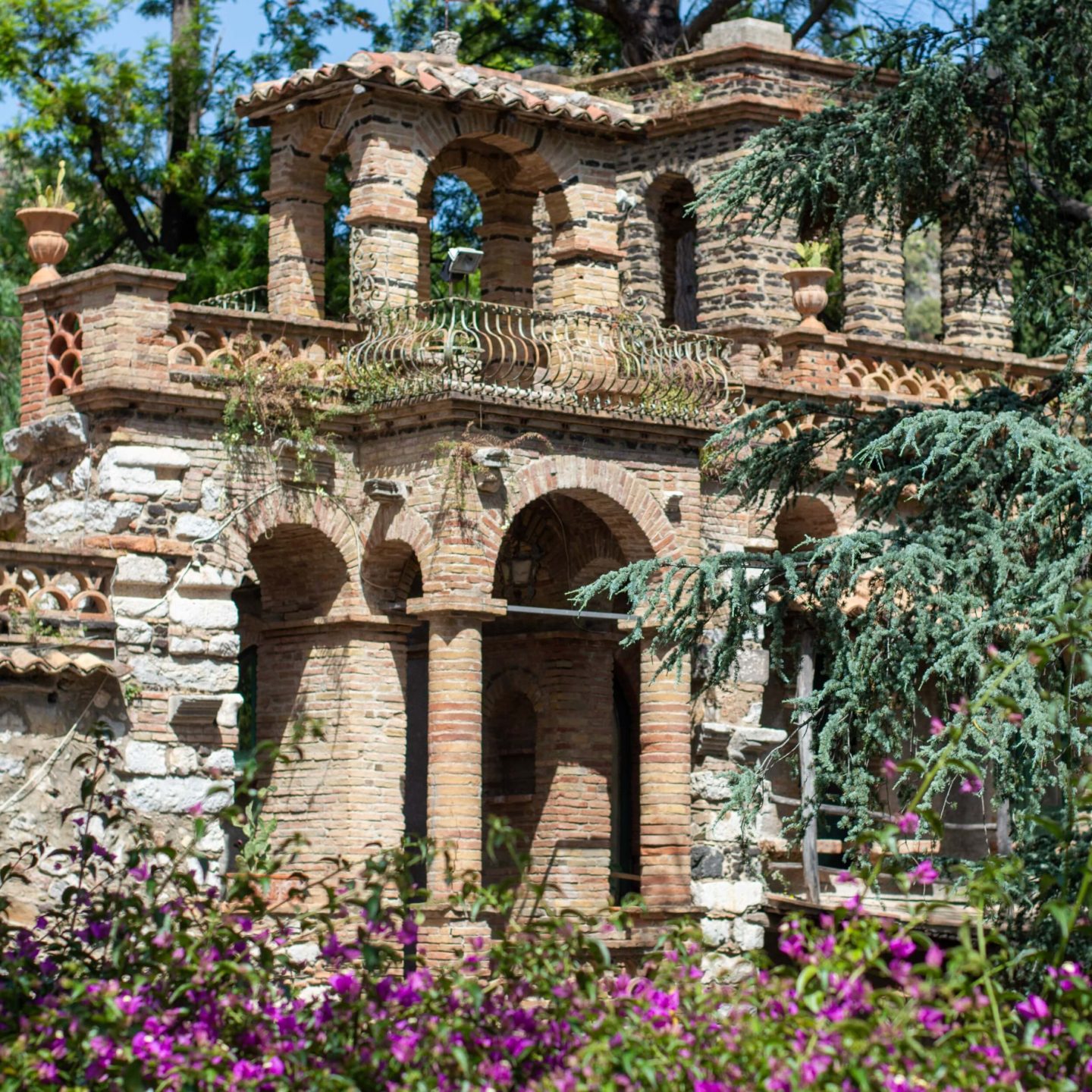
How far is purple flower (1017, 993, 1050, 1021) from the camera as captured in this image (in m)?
7.81

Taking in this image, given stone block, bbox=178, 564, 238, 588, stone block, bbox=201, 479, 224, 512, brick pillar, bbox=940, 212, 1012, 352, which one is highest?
brick pillar, bbox=940, 212, 1012, 352

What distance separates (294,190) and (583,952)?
41.3 feet

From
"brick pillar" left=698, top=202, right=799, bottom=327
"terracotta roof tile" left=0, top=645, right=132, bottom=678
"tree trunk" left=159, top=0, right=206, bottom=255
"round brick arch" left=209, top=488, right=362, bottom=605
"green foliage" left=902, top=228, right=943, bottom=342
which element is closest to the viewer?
"terracotta roof tile" left=0, top=645, right=132, bottom=678

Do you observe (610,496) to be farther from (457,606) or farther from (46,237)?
(46,237)

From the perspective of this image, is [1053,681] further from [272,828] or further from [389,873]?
[272,828]

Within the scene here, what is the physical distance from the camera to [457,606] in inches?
704

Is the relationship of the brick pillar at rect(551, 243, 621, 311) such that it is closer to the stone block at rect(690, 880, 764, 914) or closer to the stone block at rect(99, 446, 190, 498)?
the stone block at rect(99, 446, 190, 498)

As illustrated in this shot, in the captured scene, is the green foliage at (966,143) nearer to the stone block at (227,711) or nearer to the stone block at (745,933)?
the stone block at (227,711)

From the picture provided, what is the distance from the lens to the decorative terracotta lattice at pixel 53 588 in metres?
16.8

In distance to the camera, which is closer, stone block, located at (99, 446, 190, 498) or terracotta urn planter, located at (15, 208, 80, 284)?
stone block, located at (99, 446, 190, 498)

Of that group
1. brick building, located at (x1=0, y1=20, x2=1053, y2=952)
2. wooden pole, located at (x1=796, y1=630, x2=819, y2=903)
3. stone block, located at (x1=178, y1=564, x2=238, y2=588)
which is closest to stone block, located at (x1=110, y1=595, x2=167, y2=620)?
brick building, located at (x1=0, y1=20, x2=1053, y2=952)

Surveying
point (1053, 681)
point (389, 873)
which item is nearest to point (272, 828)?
point (1053, 681)

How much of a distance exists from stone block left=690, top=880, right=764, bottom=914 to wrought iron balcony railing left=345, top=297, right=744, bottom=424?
3842 mm

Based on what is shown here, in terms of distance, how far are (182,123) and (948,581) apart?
16.7 metres
